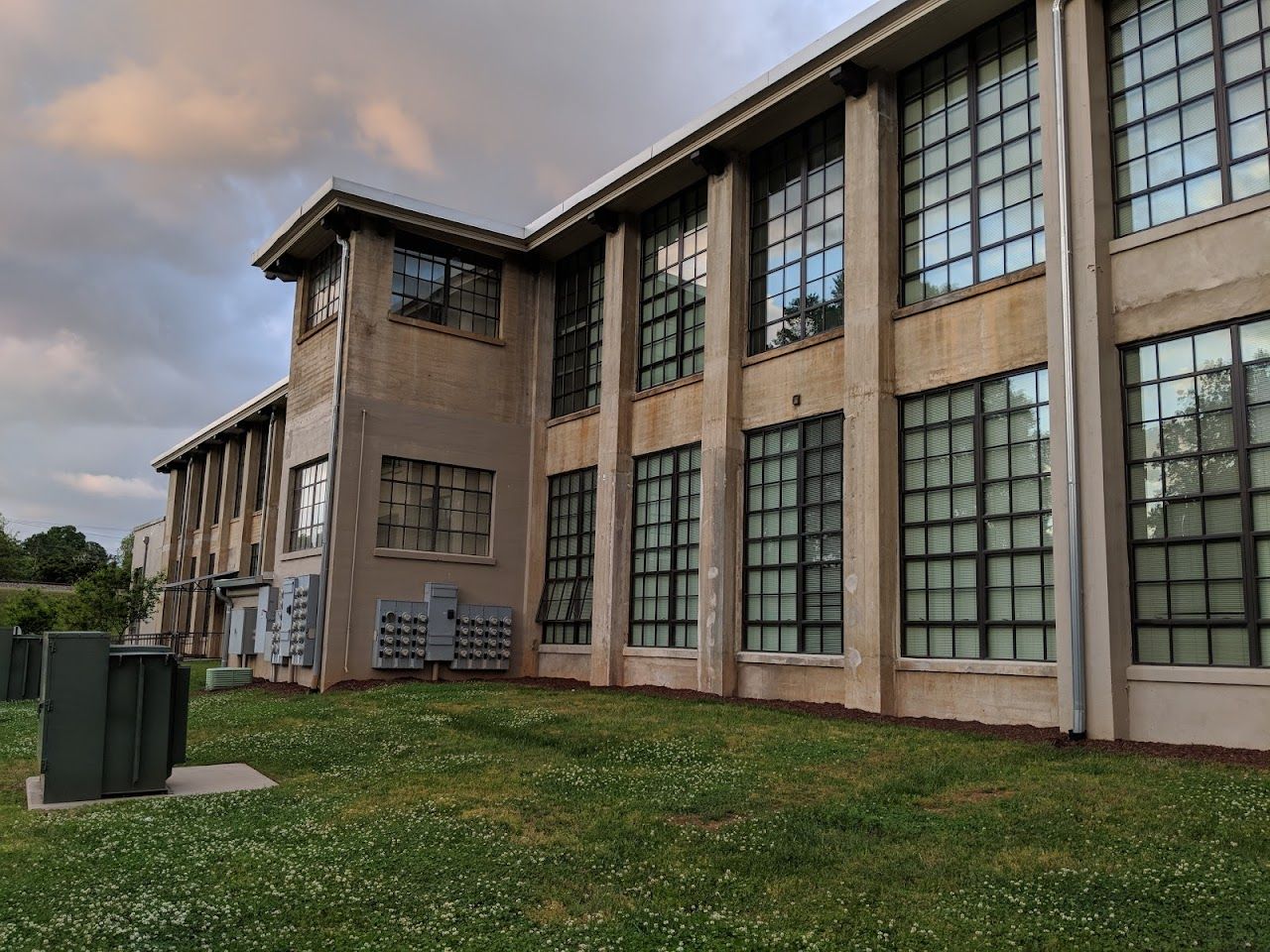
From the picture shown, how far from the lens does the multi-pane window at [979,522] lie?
1471 centimetres

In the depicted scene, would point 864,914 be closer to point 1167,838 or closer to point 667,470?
point 1167,838

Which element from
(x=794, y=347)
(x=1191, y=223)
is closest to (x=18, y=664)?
(x=794, y=347)

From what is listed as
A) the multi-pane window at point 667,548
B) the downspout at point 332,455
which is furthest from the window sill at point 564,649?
the downspout at point 332,455

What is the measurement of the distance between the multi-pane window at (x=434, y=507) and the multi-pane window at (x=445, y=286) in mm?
3729

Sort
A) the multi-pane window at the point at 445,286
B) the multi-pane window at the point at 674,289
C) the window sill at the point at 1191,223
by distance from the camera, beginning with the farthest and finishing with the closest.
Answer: the multi-pane window at the point at 445,286 → the multi-pane window at the point at 674,289 → the window sill at the point at 1191,223

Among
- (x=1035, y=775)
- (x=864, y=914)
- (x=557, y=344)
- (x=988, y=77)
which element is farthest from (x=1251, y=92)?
(x=557, y=344)

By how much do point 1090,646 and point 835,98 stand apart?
10.9m

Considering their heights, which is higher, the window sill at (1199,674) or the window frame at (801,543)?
the window frame at (801,543)

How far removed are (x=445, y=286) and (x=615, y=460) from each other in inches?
271

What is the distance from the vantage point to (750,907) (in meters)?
6.95

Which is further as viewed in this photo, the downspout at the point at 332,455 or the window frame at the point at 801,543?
the downspout at the point at 332,455

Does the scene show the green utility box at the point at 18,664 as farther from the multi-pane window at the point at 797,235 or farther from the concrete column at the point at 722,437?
the multi-pane window at the point at 797,235

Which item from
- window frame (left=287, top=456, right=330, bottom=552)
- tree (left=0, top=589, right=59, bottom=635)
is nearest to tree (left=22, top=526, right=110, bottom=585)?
tree (left=0, top=589, right=59, bottom=635)

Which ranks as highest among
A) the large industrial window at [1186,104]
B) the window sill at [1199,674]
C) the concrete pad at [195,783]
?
the large industrial window at [1186,104]
